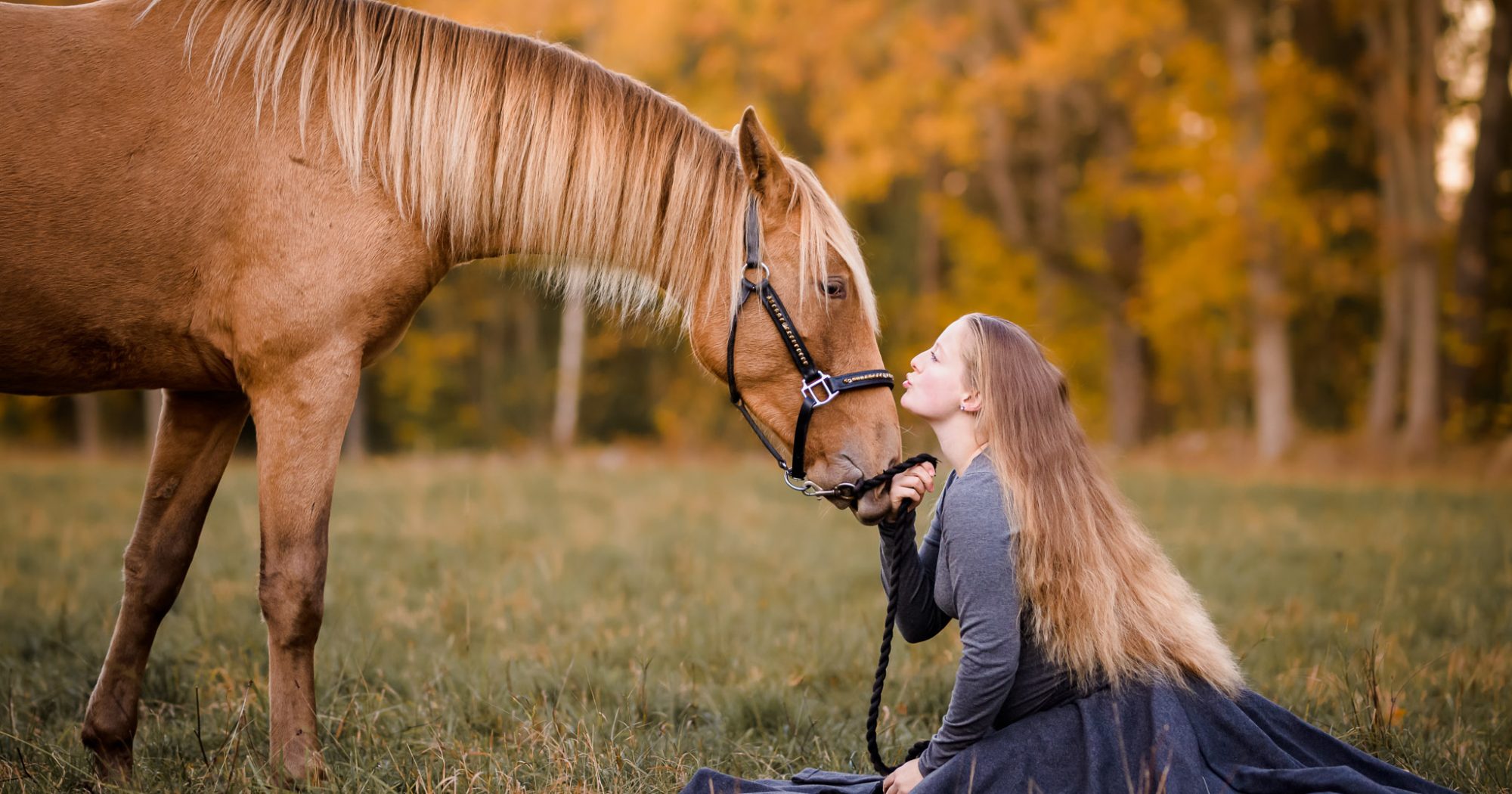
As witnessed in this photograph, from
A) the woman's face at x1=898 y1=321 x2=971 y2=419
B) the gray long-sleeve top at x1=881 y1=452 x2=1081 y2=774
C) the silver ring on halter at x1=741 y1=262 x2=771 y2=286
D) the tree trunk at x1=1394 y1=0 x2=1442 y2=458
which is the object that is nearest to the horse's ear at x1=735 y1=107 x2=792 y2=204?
the silver ring on halter at x1=741 y1=262 x2=771 y2=286

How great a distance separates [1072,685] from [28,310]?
287cm

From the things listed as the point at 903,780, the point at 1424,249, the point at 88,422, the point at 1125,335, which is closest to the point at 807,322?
the point at 903,780

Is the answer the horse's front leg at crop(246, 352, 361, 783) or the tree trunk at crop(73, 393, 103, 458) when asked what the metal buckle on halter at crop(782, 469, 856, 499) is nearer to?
the horse's front leg at crop(246, 352, 361, 783)

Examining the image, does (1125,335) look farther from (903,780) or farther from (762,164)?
(903,780)

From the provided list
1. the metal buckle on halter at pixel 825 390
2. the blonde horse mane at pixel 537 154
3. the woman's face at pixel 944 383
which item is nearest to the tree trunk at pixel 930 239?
Answer: the blonde horse mane at pixel 537 154

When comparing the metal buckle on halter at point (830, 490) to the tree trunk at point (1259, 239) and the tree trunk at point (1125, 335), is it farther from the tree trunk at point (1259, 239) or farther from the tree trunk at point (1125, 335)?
the tree trunk at point (1125, 335)

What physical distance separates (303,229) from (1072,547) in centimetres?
220

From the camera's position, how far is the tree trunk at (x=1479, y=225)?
41.4ft

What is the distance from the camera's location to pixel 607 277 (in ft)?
11.0

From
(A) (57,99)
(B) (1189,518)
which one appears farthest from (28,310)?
(B) (1189,518)

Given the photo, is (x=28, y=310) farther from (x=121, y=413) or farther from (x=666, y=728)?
(x=121, y=413)

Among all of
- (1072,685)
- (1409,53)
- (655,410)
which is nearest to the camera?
(1072,685)

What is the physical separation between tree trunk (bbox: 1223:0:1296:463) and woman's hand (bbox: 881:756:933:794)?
12176 mm

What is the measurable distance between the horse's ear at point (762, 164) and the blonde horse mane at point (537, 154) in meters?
0.04
